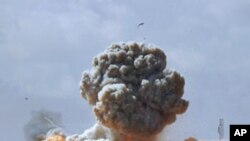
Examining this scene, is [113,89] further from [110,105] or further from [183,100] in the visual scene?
[183,100]

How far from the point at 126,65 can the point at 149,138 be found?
345 inches

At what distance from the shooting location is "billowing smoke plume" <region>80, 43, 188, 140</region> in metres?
97.2

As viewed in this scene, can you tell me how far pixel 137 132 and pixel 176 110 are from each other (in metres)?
6.17

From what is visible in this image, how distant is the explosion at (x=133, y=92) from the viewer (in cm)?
9719

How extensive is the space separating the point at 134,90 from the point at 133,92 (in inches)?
17.6

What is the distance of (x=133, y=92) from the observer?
98688 millimetres

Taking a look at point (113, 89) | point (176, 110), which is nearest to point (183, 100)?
point (176, 110)

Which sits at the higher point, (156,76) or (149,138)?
(156,76)

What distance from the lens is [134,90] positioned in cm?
9906

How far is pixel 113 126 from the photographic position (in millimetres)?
98000

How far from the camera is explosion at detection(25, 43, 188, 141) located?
97.2m

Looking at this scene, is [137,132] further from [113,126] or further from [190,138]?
[190,138]

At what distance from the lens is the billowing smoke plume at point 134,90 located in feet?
319

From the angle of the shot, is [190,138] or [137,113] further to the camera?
[190,138]
